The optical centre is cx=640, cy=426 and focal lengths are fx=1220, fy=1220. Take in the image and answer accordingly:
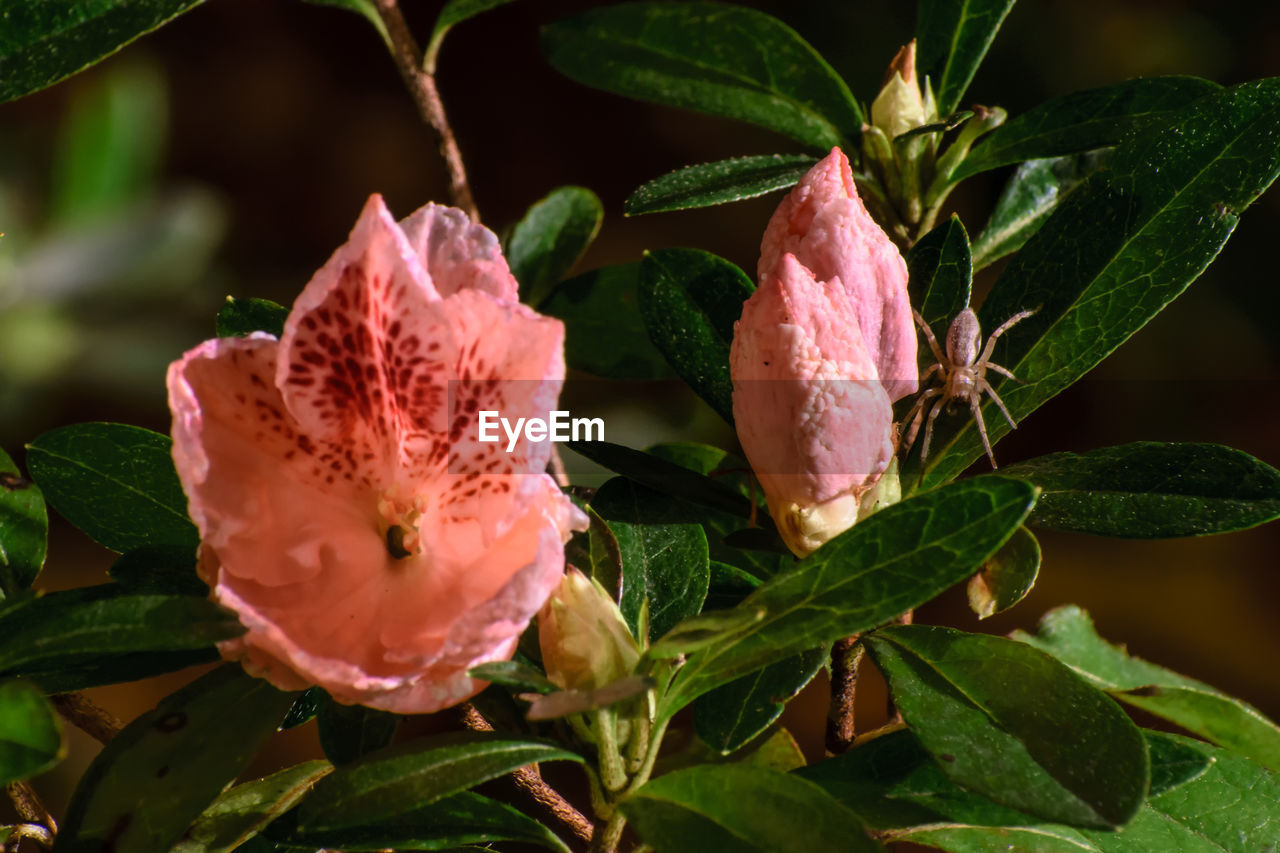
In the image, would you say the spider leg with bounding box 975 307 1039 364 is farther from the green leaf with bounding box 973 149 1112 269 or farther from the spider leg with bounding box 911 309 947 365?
the green leaf with bounding box 973 149 1112 269

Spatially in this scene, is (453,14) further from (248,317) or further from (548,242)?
(248,317)

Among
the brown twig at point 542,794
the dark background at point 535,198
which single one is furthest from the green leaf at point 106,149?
the brown twig at point 542,794

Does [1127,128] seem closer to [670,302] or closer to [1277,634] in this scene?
[670,302]

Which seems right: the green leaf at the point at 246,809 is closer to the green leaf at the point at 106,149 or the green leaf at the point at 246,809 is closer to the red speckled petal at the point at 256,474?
the red speckled petal at the point at 256,474

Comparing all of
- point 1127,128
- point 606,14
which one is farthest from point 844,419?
point 606,14

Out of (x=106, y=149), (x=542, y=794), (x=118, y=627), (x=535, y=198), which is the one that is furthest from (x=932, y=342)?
(x=535, y=198)
